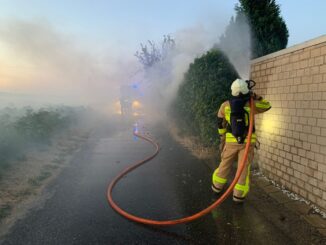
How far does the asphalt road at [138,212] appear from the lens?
3760mm

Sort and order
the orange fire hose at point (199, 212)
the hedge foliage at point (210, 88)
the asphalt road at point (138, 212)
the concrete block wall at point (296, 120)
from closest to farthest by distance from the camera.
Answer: the asphalt road at point (138, 212), the orange fire hose at point (199, 212), the concrete block wall at point (296, 120), the hedge foliage at point (210, 88)

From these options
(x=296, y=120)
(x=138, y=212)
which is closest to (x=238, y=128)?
(x=296, y=120)

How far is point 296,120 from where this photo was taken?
5121 mm

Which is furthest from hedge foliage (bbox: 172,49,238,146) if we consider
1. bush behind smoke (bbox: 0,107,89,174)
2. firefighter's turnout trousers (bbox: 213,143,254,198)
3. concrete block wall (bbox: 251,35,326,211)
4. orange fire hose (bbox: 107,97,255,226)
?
bush behind smoke (bbox: 0,107,89,174)

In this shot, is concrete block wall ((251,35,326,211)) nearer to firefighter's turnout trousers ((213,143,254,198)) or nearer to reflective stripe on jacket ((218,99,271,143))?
reflective stripe on jacket ((218,99,271,143))

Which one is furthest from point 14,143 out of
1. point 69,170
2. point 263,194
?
point 263,194

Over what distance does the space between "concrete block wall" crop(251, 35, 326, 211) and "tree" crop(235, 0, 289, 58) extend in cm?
291

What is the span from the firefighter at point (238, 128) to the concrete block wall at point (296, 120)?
0.66m

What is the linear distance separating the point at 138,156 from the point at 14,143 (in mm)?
3354

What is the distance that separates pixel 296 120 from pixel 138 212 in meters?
3.08

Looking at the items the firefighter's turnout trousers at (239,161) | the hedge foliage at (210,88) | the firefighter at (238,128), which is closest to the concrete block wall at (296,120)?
the firefighter at (238,128)

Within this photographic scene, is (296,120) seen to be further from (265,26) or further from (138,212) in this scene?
(265,26)

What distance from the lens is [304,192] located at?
4.83 metres

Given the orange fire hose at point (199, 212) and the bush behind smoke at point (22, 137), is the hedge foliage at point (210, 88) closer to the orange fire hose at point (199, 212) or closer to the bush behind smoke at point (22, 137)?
the orange fire hose at point (199, 212)
